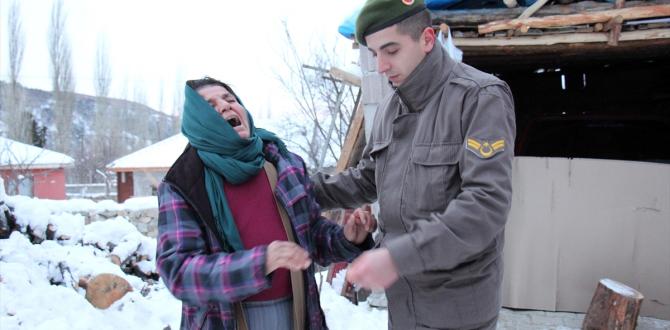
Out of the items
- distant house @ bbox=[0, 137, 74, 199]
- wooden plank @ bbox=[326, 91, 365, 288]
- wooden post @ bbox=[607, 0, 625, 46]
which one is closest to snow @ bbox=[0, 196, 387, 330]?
wooden plank @ bbox=[326, 91, 365, 288]

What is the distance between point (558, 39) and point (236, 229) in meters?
3.24

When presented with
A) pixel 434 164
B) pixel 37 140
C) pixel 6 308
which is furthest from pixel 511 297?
pixel 37 140

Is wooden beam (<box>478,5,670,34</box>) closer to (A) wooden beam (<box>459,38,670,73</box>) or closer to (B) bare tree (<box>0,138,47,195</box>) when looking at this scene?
(A) wooden beam (<box>459,38,670,73</box>)

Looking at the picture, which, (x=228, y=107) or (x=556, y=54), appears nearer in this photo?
(x=228, y=107)

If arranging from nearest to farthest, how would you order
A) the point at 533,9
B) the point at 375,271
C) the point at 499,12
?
the point at 375,271
the point at 533,9
the point at 499,12

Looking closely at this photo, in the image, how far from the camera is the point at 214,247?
5.38 ft

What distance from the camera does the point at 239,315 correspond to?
1.69 meters

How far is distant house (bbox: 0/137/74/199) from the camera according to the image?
17578 mm

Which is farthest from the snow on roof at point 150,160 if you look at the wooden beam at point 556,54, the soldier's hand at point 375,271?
the soldier's hand at point 375,271

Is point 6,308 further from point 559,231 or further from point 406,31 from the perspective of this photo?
point 559,231

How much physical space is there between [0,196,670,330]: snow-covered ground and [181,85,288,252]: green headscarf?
2726 millimetres

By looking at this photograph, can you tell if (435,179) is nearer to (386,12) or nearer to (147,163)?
(386,12)

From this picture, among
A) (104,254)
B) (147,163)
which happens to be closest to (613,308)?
(104,254)

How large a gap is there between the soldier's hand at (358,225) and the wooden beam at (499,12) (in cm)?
246
